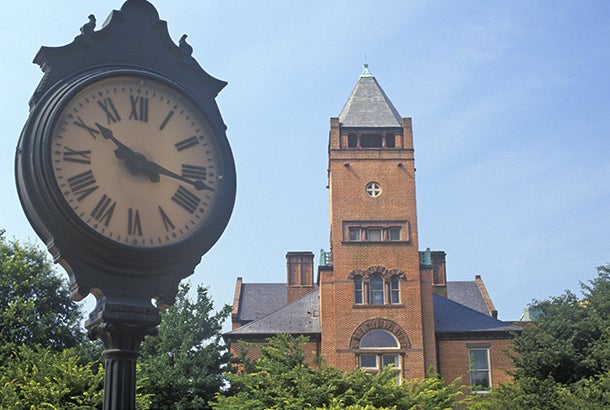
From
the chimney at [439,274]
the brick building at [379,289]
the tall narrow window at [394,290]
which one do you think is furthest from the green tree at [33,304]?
the chimney at [439,274]

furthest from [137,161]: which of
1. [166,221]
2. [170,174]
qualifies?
[166,221]

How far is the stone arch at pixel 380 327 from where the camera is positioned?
113 ft

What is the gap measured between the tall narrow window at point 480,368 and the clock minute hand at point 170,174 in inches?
1309

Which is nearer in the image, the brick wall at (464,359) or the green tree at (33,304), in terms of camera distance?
the green tree at (33,304)

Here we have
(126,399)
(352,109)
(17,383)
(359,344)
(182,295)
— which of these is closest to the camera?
(126,399)

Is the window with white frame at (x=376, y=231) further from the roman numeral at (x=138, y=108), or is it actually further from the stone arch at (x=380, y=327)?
the roman numeral at (x=138, y=108)

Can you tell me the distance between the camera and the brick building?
3453 centimetres

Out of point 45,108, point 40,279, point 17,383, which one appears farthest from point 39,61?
point 40,279

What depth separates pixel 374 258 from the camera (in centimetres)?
3531

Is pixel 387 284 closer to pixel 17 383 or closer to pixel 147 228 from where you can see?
pixel 17 383

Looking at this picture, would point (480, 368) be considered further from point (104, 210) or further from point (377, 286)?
point (104, 210)

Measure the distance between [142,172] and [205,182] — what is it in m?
0.31

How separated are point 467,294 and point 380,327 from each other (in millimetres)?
18465

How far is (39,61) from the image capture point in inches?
138
